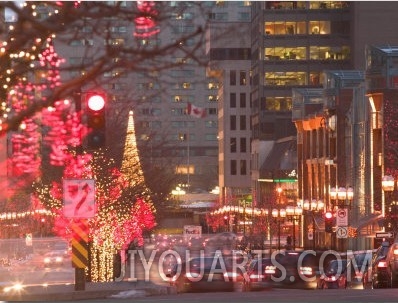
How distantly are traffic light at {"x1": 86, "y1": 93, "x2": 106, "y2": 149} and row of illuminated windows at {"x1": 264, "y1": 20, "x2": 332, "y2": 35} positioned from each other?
329 feet

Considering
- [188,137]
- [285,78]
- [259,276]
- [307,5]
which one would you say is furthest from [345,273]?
[188,137]

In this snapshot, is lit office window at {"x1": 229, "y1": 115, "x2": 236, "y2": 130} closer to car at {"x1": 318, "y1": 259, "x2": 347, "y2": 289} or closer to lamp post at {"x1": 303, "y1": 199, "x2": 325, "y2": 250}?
lamp post at {"x1": 303, "y1": 199, "x2": 325, "y2": 250}

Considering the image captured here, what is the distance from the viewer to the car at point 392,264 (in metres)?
27.5

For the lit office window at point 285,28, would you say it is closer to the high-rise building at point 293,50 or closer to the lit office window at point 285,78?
the high-rise building at point 293,50

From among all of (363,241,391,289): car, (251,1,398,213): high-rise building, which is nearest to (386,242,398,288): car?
(363,241,391,289): car

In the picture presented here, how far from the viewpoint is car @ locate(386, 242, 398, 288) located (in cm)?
2755

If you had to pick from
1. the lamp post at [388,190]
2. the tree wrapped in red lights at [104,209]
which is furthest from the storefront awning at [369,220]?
the tree wrapped in red lights at [104,209]

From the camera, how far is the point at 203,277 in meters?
31.7

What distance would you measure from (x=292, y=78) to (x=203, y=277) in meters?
92.4

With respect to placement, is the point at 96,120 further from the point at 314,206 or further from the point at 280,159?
the point at 280,159

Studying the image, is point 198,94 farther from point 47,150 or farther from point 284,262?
point 284,262

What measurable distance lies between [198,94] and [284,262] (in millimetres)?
128982

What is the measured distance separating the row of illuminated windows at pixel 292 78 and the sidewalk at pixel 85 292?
95.3 m

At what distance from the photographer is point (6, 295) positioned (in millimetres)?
24656
